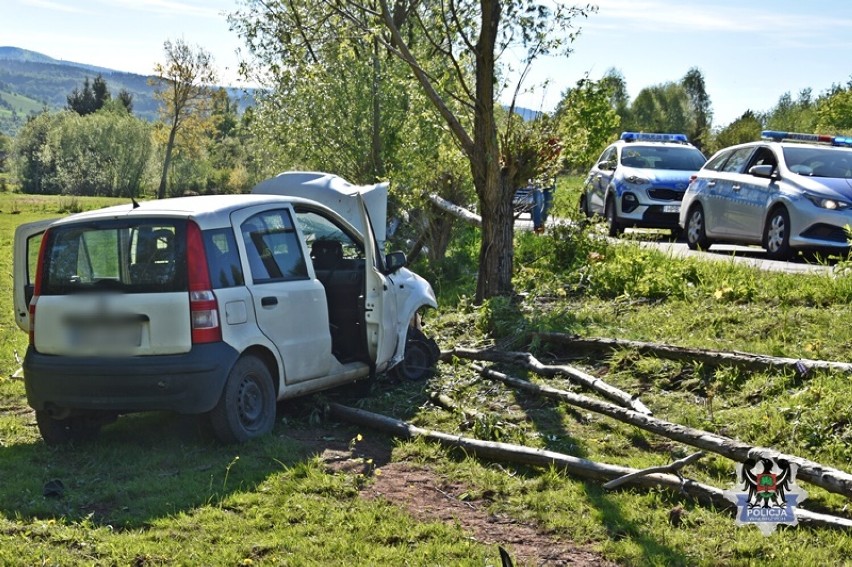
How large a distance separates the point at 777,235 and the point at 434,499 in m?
9.48

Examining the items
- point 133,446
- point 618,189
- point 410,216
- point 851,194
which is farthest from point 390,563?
point 618,189

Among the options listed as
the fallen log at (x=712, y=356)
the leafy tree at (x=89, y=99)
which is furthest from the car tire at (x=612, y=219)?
the leafy tree at (x=89, y=99)

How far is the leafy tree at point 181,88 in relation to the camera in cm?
6819

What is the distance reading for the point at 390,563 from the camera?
532cm

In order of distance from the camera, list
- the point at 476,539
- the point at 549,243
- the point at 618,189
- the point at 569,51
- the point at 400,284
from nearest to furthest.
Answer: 1. the point at 476,539
2. the point at 400,284
3. the point at 569,51
4. the point at 549,243
5. the point at 618,189

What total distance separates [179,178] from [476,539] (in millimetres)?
72519

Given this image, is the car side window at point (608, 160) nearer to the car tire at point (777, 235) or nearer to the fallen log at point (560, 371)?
the car tire at point (777, 235)

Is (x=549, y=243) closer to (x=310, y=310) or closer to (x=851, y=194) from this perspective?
(x=851, y=194)

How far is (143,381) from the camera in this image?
7230mm

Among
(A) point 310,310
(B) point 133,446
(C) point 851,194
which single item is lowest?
(B) point 133,446

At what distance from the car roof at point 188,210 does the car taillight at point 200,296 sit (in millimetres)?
160

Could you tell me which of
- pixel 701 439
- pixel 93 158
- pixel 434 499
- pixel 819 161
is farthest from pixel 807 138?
pixel 93 158

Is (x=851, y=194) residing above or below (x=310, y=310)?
above

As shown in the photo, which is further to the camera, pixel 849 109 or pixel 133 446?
pixel 849 109
